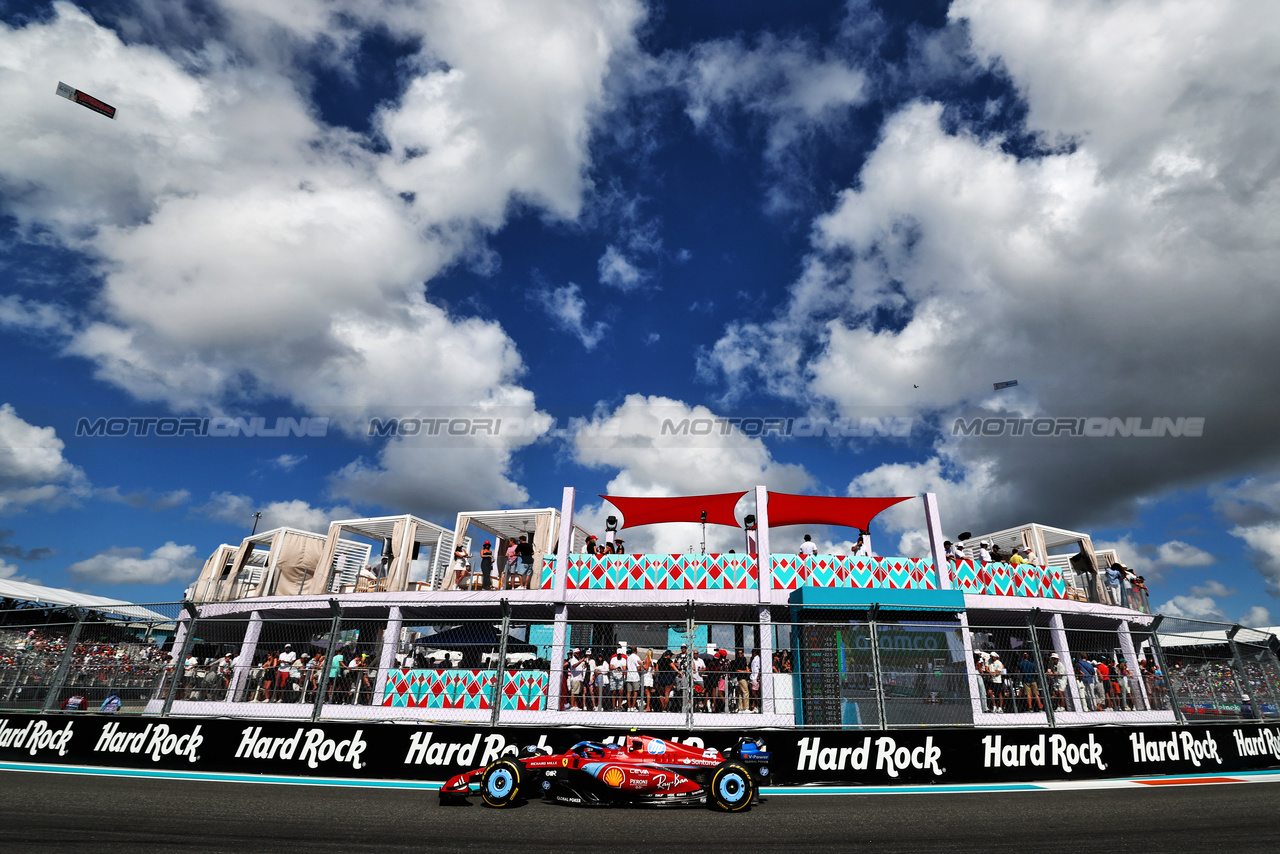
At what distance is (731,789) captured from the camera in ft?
21.7

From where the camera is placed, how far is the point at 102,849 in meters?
4.62

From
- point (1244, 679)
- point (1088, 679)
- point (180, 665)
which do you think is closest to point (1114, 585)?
point (1088, 679)

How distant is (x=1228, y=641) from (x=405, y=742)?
11947 millimetres

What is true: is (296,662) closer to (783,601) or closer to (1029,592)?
(783,601)

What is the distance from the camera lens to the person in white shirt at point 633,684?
11673mm

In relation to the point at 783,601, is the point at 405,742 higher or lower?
lower

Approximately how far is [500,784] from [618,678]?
17.3 ft

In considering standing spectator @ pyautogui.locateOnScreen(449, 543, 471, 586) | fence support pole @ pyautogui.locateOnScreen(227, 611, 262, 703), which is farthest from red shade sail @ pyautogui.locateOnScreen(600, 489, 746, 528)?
fence support pole @ pyautogui.locateOnScreen(227, 611, 262, 703)

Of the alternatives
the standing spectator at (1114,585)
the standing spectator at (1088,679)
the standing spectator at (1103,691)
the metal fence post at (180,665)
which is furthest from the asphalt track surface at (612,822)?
the standing spectator at (1114,585)

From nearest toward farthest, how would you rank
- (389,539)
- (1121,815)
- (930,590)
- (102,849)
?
(102,849) → (1121,815) → (930,590) → (389,539)

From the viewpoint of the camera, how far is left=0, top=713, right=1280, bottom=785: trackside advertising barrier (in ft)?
25.9

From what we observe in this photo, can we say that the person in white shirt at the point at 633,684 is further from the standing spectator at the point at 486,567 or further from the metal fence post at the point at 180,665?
the metal fence post at the point at 180,665

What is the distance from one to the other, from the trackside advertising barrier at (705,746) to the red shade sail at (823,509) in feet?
32.2

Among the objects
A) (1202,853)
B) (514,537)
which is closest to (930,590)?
(1202,853)
